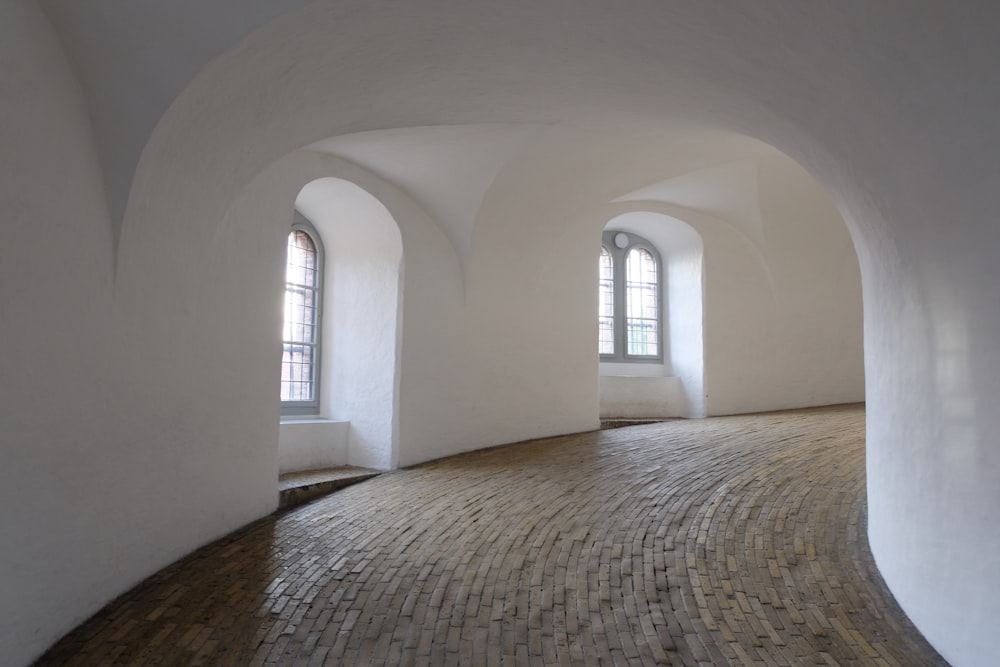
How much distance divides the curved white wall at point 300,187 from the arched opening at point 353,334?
1.81 metres

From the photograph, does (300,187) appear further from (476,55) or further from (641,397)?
(641,397)

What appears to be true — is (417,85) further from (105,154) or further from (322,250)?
(322,250)

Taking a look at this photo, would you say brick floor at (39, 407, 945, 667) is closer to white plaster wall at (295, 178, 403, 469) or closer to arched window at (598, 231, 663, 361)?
white plaster wall at (295, 178, 403, 469)

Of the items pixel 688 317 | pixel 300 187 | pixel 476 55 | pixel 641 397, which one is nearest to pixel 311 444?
pixel 300 187

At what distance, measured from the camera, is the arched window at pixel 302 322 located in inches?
364

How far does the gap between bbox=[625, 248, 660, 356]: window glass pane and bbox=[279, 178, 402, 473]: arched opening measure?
608 centimetres

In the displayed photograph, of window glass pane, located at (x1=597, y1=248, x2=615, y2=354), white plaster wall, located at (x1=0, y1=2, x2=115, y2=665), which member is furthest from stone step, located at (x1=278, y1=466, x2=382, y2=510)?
window glass pane, located at (x1=597, y1=248, x2=615, y2=354)

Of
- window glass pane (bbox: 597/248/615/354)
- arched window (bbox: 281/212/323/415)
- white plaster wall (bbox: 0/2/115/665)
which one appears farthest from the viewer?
window glass pane (bbox: 597/248/615/354)

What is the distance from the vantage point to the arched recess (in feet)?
43.5

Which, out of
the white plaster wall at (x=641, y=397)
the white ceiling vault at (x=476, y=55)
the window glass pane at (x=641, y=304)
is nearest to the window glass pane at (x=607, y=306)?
the window glass pane at (x=641, y=304)

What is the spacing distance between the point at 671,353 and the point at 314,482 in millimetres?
8149

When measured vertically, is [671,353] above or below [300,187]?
below

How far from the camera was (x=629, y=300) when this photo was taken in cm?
1405

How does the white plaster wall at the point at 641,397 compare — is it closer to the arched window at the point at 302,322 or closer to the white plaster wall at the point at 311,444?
the white plaster wall at the point at 311,444
